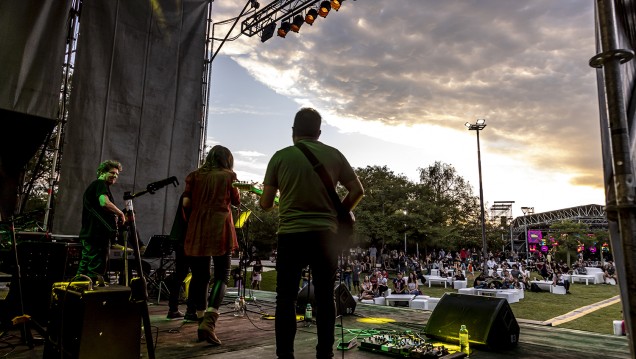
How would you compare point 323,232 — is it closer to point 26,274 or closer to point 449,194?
point 26,274

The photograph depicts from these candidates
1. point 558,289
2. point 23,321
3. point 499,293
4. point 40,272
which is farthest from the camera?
point 558,289

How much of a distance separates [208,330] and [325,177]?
2.17 meters

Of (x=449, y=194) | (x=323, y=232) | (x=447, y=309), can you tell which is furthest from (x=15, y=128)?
(x=449, y=194)

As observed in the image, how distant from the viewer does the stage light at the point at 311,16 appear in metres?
11.5

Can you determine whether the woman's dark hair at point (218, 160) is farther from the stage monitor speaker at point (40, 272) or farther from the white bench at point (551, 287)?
the white bench at point (551, 287)

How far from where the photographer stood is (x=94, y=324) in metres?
2.54

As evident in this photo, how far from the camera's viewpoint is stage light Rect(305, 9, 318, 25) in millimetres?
11477

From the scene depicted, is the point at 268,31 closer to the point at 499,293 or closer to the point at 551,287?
the point at 499,293

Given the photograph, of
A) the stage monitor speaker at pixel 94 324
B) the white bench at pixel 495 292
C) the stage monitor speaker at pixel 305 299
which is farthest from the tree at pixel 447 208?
the stage monitor speaker at pixel 94 324

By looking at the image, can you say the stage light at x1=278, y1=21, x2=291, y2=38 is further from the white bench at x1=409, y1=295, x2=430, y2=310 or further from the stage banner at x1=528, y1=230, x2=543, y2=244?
the stage banner at x1=528, y1=230, x2=543, y2=244

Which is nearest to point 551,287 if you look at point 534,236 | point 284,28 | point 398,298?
point 398,298

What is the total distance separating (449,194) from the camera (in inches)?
2099

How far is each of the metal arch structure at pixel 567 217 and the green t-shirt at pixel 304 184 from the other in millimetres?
69411

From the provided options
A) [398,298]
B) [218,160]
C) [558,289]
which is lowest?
[558,289]
